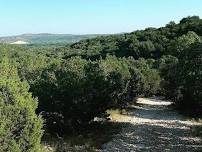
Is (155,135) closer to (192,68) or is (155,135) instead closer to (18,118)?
(192,68)

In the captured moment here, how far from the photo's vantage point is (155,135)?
125ft

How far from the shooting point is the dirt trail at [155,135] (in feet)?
107

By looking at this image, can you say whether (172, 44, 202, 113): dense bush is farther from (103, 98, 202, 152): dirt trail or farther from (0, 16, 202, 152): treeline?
(103, 98, 202, 152): dirt trail

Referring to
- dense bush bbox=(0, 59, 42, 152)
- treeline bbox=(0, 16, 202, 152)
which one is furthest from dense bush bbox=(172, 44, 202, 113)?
dense bush bbox=(0, 59, 42, 152)

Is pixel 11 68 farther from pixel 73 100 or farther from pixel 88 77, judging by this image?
pixel 88 77

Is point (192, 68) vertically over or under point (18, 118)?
over

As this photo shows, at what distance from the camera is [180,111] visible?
189ft

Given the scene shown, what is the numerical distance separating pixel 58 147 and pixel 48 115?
5089mm

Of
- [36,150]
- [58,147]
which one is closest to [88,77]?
[58,147]

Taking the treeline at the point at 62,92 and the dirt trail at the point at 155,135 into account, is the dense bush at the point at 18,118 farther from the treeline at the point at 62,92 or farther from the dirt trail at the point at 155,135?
the dirt trail at the point at 155,135

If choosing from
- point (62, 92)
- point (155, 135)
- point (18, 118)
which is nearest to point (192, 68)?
point (155, 135)

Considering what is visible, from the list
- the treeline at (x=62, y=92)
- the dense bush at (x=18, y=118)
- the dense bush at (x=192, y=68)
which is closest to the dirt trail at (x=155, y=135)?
the treeline at (x=62, y=92)

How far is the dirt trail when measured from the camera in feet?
107

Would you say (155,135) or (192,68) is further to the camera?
(155,135)
